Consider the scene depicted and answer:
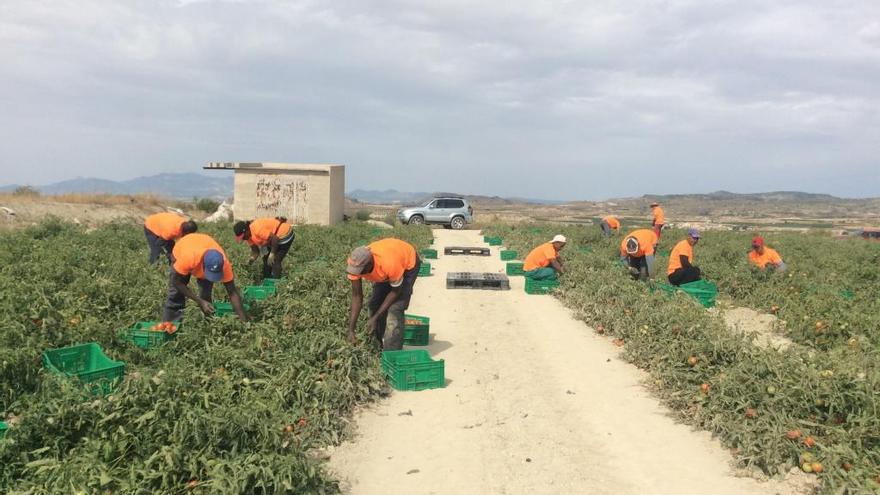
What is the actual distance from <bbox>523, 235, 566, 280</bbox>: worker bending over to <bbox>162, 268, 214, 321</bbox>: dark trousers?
6450 mm

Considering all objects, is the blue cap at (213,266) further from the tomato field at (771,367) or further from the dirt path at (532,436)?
the tomato field at (771,367)

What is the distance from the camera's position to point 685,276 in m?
10.4

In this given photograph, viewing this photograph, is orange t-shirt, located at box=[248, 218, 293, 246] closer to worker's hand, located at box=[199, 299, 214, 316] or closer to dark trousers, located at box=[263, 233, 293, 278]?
dark trousers, located at box=[263, 233, 293, 278]

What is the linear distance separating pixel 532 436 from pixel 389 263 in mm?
2289

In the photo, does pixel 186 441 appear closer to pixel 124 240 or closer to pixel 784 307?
pixel 784 307

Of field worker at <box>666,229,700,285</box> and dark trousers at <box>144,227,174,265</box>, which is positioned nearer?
dark trousers at <box>144,227,174,265</box>

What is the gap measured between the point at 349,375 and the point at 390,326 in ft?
3.72

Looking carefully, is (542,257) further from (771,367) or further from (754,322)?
(771,367)

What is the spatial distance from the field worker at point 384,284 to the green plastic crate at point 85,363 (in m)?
2.16

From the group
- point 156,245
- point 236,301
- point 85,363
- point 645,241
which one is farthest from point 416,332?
point 645,241

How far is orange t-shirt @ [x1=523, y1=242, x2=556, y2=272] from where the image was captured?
1130 cm

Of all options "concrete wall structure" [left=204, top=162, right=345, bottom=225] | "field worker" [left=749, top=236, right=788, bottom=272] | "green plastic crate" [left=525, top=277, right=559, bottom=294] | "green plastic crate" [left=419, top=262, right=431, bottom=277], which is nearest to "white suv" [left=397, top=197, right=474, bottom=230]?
"concrete wall structure" [left=204, top=162, right=345, bottom=225]

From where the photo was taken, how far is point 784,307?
902 centimetres

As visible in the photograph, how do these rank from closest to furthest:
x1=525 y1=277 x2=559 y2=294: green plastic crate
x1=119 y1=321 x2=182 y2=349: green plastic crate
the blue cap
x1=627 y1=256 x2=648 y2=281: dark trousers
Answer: x1=119 y1=321 x2=182 y2=349: green plastic crate < the blue cap < x1=627 y1=256 x2=648 y2=281: dark trousers < x1=525 y1=277 x2=559 y2=294: green plastic crate
